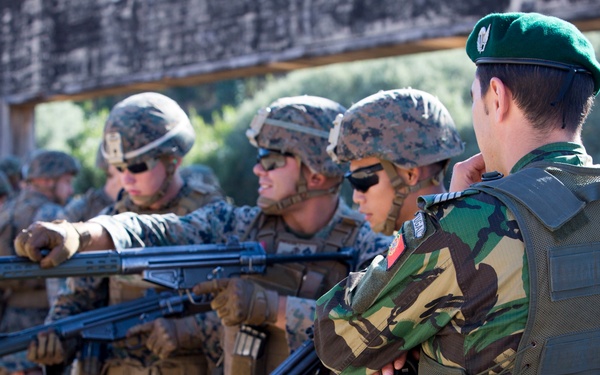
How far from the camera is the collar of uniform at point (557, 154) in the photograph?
2250mm

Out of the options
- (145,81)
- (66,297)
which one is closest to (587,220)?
(66,297)

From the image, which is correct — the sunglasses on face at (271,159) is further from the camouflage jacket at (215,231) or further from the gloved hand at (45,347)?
the gloved hand at (45,347)

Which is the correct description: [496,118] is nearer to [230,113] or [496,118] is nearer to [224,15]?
[224,15]

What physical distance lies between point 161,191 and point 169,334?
0.87m

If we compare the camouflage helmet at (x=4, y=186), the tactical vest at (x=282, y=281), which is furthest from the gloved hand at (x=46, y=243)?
the camouflage helmet at (x=4, y=186)

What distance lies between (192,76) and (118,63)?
37.0 inches

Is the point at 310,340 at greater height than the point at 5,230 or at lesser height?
greater

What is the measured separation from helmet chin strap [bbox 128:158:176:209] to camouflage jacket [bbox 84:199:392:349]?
508mm

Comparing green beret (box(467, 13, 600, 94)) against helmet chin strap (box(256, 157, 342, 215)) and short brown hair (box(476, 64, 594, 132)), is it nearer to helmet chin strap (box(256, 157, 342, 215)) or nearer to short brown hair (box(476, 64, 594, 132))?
short brown hair (box(476, 64, 594, 132))

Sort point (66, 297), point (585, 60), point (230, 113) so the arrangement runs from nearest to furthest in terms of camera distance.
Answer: point (585, 60), point (66, 297), point (230, 113)

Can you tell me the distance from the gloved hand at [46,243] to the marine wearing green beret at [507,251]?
1.49 m

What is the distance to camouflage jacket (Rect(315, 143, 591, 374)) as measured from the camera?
2.11m

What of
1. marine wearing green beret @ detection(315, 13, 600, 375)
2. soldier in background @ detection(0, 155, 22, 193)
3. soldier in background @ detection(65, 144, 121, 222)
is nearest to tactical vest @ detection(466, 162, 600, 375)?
marine wearing green beret @ detection(315, 13, 600, 375)

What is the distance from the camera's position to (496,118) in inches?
90.6
